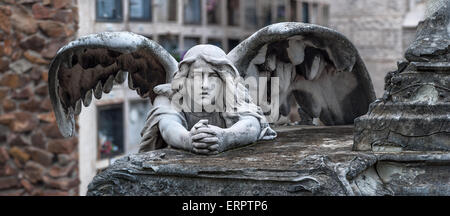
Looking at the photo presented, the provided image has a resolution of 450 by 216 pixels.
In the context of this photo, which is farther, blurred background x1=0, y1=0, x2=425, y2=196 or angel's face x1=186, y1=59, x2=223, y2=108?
blurred background x1=0, y1=0, x2=425, y2=196

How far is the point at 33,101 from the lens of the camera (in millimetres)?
7375

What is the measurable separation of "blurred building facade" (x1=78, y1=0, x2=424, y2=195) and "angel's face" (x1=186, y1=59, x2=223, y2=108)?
351cm

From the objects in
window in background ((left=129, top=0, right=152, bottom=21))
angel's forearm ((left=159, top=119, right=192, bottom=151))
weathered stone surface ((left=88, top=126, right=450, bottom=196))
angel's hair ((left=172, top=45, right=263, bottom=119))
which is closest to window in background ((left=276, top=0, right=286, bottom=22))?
window in background ((left=129, top=0, right=152, bottom=21))

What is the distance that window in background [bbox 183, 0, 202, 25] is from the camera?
28.5ft

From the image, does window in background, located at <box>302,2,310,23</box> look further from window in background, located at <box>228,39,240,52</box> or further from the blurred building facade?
window in background, located at <box>228,39,240,52</box>

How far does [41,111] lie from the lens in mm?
7383

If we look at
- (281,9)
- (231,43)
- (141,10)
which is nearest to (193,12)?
(141,10)

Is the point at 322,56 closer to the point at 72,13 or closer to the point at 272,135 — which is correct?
the point at 272,135

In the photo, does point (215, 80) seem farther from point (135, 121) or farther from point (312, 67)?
point (135, 121)

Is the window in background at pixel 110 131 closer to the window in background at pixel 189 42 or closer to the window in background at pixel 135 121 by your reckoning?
the window in background at pixel 135 121

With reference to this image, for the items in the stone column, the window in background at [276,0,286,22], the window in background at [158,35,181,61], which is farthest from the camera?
the window in background at [276,0,286,22]

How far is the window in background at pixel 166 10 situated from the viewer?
835 cm

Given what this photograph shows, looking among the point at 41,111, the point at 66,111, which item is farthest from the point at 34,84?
the point at 66,111

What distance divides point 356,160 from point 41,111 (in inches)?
176
